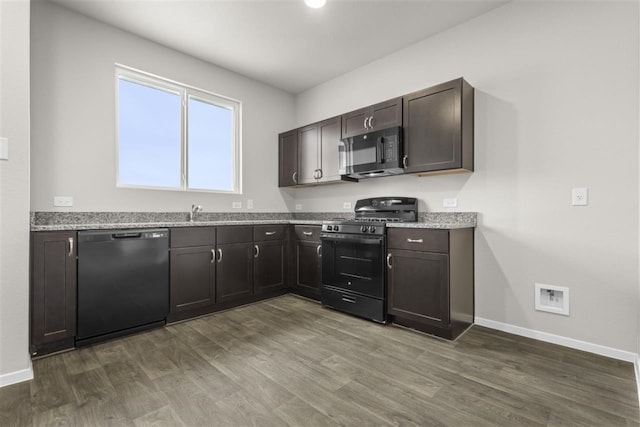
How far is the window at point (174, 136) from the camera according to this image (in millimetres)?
3148

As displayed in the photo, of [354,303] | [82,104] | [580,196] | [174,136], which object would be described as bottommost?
[354,303]

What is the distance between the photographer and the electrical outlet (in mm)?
2275

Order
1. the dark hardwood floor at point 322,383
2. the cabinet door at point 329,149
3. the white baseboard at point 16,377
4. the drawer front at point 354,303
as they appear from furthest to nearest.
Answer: the cabinet door at point 329,149 → the drawer front at point 354,303 → the white baseboard at point 16,377 → the dark hardwood floor at point 322,383

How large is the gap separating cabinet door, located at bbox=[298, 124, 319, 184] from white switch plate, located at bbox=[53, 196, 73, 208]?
2.41 m

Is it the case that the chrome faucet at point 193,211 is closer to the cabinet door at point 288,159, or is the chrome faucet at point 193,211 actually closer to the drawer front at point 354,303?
the cabinet door at point 288,159

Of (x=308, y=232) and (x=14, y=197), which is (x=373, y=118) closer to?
(x=308, y=232)

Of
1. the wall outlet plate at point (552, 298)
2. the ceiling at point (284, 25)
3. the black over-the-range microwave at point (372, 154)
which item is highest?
the ceiling at point (284, 25)

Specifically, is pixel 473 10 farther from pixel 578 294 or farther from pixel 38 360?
pixel 38 360

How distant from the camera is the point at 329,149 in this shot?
3754mm

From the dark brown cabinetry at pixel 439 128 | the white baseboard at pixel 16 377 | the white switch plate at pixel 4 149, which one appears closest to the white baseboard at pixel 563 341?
the dark brown cabinetry at pixel 439 128

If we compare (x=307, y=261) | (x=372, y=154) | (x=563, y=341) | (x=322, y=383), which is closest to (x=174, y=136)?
(x=307, y=261)

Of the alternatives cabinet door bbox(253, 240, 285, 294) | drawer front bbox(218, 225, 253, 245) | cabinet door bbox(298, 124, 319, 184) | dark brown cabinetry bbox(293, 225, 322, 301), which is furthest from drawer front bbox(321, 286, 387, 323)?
cabinet door bbox(298, 124, 319, 184)

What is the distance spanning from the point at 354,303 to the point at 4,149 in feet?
9.27

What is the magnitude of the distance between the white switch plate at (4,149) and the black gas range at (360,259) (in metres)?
2.47
